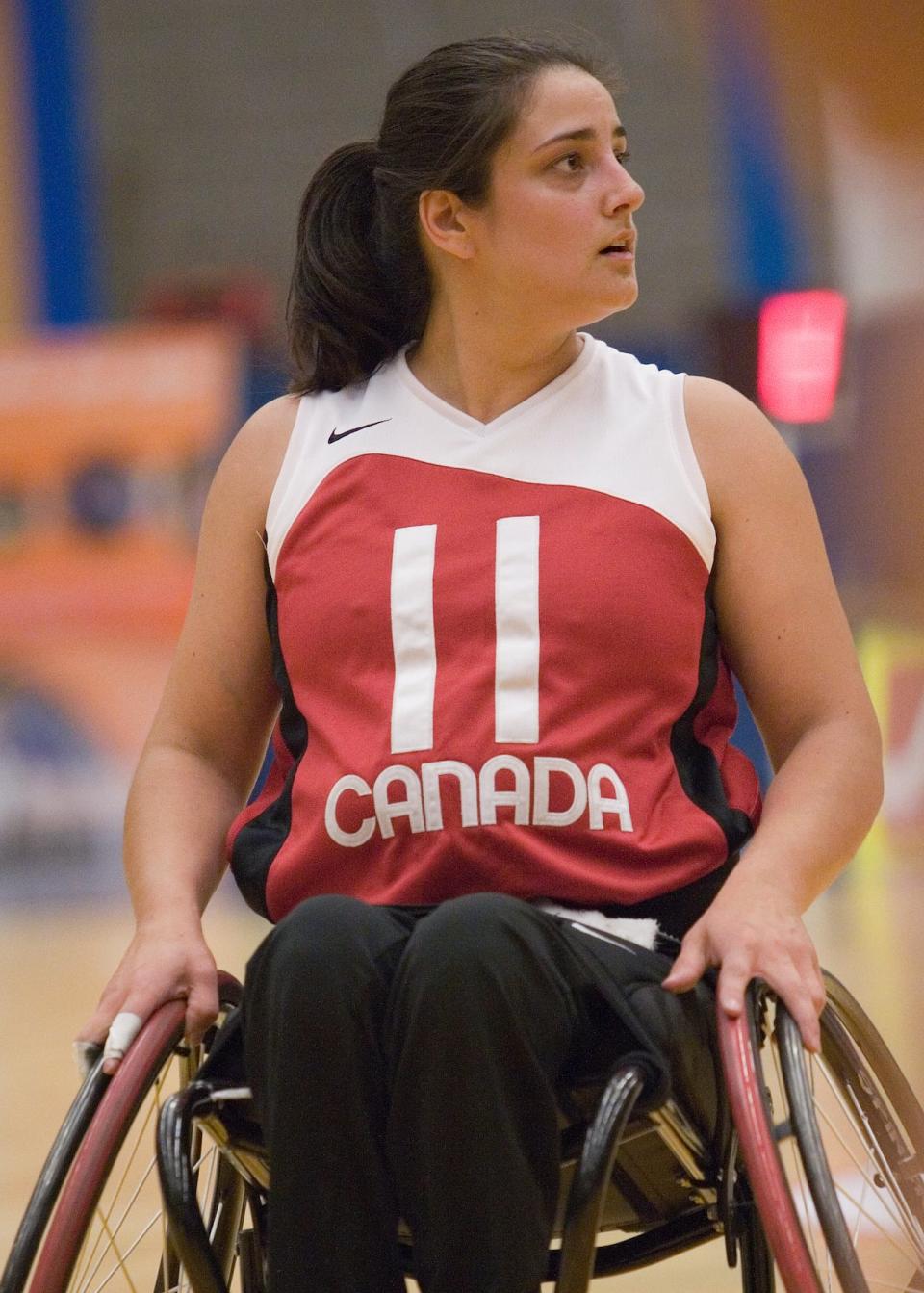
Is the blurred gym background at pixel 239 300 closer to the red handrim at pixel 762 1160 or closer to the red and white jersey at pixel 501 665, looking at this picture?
the red and white jersey at pixel 501 665

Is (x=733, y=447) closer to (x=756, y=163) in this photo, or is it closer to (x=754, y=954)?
(x=754, y=954)

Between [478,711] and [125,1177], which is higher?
[478,711]

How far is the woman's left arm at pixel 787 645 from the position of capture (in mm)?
1329

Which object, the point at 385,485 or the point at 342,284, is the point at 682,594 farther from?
the point at 342,284

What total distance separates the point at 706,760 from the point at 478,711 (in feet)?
0.68

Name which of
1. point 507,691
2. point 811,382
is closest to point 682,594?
point 507,691

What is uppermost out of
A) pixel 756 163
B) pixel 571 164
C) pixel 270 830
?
pixel 756 163

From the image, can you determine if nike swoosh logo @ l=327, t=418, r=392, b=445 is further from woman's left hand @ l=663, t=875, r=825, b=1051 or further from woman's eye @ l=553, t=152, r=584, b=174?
woman's left hand @ l=663, t=875, r=825, b=1051

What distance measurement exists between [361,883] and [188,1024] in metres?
0.16

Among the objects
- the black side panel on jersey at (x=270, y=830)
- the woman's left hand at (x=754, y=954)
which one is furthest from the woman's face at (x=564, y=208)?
the woman's left hand at (x=754, y=954)

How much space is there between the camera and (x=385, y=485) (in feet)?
4.73

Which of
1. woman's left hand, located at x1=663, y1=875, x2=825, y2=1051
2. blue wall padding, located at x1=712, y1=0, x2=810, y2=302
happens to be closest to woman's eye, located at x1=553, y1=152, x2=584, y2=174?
woman's left hand, located at x1=663, y1=875, x2=825, y2=1051

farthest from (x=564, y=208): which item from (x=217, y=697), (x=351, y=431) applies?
(x=217, y=697)

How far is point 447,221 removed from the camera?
1491mm
